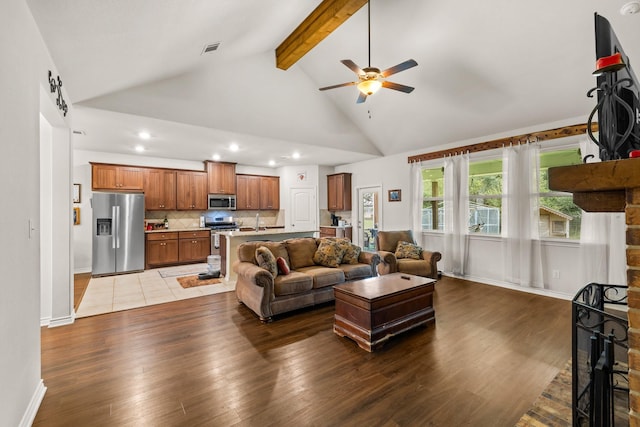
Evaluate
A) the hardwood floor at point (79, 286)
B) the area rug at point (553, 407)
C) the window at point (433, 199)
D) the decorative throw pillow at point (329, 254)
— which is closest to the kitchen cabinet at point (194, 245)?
the hardwood floor at point (79, 286)

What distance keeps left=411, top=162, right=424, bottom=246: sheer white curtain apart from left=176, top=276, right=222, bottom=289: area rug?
13.7 feet

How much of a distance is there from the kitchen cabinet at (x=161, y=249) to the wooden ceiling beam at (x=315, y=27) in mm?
4623

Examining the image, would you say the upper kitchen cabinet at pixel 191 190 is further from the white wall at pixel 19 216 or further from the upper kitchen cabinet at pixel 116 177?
the white wall at pixel 19 216

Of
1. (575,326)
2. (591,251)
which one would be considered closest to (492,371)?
(575,326)

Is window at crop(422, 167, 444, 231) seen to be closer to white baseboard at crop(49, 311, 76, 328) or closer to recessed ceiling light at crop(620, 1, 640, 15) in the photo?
recessed ceiling light at crop(620, 1, 640, 15)

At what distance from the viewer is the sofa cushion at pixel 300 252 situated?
4.34 m

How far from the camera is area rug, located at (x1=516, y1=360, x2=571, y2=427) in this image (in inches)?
71.7

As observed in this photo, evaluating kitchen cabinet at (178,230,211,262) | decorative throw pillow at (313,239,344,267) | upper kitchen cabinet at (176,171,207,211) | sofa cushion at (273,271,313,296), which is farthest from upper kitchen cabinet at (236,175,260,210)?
sofa cushion at (273,271,313,296)

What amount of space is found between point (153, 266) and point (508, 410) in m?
6.90

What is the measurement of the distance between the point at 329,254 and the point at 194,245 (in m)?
4.22

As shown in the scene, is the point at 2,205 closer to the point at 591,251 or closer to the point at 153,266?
the point at 153,266

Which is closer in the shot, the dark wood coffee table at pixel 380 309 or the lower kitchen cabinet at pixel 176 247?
the dark wood coffee table at pixel 380 309

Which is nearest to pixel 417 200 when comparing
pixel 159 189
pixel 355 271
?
pixel 355 271

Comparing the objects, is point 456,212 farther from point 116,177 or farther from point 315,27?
point 116,177
